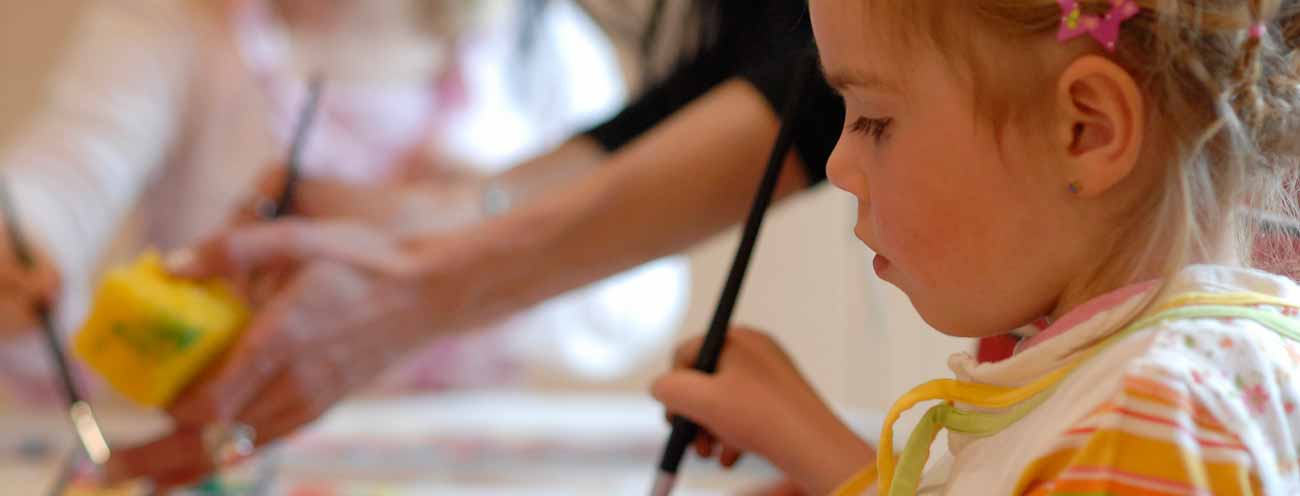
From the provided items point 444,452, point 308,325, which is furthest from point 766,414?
point 444,452

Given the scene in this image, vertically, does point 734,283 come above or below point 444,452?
above

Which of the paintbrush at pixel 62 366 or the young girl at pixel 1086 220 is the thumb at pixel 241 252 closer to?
the paintbrush at pixel 62 366

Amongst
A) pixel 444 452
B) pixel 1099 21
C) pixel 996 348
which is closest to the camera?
pixel 1099 21

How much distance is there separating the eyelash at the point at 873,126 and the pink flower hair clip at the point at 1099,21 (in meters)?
0.06

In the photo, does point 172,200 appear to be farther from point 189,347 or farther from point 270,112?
point 189,347

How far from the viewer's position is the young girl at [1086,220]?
1.01 ft

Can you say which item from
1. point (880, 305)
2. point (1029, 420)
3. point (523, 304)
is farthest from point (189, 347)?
point (1029, 420)

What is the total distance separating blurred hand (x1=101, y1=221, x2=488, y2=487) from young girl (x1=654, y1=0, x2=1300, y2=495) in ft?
1.22

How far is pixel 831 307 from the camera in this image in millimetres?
805

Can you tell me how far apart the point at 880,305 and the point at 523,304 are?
0.20 m

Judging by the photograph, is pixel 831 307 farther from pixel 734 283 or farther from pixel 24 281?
pixel 24 281

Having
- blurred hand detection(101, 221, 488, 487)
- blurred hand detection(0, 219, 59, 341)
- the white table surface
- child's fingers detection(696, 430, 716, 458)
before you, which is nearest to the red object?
child's fingers detection(696, 430, 716, 458)

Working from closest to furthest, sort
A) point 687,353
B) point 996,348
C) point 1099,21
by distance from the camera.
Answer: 1. point 1099,21
2. point 996,348
3. point 687,353

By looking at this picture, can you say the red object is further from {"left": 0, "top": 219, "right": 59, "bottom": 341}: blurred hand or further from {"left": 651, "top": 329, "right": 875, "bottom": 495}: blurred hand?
{"left": 0, "top": 219, "right": 59, "bottom": 341}: blurred hand
